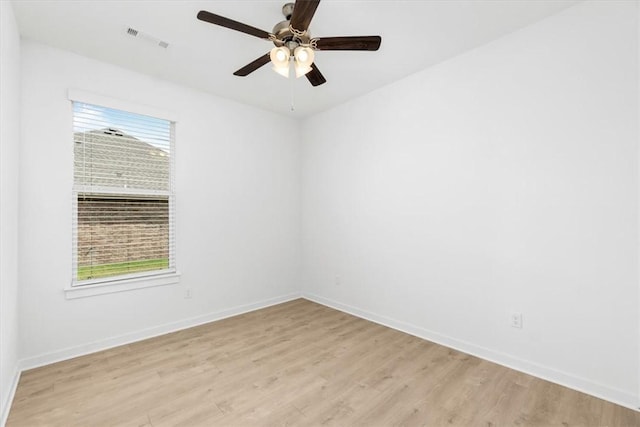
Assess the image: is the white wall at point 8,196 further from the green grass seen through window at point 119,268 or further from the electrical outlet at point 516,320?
the electrical outlet at point 516,320

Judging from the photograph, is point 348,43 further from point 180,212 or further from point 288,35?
point 180,212

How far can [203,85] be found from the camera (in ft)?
11.2

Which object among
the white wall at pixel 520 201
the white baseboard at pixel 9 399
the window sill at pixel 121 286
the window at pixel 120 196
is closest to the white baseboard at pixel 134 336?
the white baseboard at pixel 9 399

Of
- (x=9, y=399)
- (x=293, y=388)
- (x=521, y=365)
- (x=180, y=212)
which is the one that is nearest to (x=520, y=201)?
(x=521, y=365)

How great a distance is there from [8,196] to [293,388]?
2.42m

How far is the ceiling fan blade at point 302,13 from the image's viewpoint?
158 centimetres

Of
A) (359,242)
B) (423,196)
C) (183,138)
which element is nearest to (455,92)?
(423,196)

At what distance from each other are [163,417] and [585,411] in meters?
2.71

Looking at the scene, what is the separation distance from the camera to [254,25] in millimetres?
2346

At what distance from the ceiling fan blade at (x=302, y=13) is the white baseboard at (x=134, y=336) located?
318 cm

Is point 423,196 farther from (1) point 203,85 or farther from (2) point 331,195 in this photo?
(1) point 203,85

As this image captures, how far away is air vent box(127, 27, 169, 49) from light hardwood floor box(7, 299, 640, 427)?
278 centimetres

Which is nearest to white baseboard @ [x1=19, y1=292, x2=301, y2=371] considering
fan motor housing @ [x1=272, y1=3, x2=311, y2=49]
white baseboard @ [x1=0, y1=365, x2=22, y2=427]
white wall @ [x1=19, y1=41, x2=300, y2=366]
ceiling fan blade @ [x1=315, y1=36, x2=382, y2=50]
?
white wall @ [x1=19, y1=41, x2=300, y2=366]

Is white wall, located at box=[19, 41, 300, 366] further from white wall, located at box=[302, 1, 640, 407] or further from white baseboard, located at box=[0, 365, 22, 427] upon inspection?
white wall, located at box=[302, 1, 640, 407]
